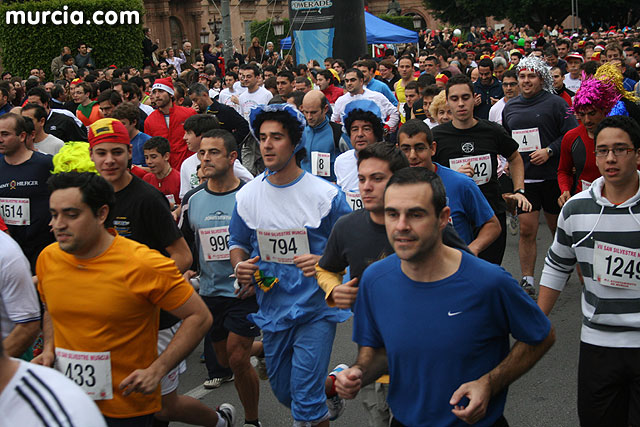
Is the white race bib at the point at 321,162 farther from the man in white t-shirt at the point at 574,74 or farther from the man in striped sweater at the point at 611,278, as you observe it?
→ the man in white t-shirt at the point at 574,74

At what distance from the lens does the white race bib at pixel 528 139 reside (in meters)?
7.79

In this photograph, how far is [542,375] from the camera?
584 cm

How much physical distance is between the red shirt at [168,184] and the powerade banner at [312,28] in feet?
45.3

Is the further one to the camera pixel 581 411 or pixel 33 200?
pixel 33 200

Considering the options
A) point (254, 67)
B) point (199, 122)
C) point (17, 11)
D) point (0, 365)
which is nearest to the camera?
point (0, 365)

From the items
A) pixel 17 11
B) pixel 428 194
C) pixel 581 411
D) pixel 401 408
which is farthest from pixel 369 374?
pixel 17 11

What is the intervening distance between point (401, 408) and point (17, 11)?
73.5ft

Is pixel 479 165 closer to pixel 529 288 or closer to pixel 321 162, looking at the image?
pixel 529 288

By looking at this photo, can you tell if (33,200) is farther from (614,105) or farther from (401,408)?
(614,105)

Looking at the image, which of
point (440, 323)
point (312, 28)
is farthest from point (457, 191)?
point (312, 28)

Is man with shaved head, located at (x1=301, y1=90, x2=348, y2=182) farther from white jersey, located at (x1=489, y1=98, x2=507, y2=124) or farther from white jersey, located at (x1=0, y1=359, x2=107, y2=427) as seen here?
white jersey, located at (x1=0, y1=359, x2=107, y2=427)

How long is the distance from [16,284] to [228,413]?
A: 6.35 feet

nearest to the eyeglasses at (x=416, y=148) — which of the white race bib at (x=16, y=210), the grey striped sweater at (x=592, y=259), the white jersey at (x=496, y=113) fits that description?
the grey striped sweater at (x=592, y=259)

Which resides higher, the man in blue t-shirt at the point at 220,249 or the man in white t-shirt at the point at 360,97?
the man in white t-shirt at the point at 360,97
